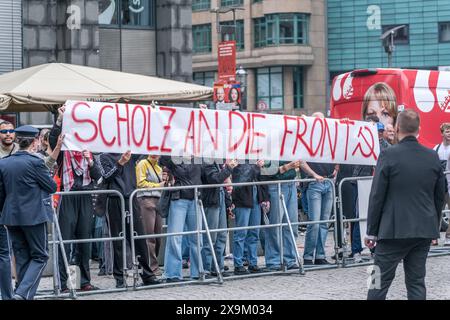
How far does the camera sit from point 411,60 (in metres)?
Answer: 68.4

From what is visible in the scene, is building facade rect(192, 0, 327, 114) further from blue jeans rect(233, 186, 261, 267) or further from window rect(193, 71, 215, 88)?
blue jeans rect(233, 186, 261, 267)

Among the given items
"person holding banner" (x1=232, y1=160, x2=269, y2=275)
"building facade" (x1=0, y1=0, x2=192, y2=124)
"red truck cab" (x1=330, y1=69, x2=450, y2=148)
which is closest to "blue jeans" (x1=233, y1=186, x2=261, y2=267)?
"person holding banner" (x1=232, y1=160, x2=269, y2=275)

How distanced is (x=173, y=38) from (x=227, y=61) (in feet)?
17.4

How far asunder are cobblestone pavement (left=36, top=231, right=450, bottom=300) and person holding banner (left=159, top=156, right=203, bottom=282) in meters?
0.28

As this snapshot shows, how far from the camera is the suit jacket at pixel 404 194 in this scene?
921 centimetres

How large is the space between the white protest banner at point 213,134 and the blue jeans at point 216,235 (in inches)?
26.7

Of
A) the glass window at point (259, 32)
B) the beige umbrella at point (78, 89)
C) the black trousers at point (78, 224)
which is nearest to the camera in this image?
the black trousers at point (78, 224)

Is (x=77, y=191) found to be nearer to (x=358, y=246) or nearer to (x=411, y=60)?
(x=358, y=246)

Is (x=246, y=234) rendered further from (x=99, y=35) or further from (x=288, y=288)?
(x=99, y=35)

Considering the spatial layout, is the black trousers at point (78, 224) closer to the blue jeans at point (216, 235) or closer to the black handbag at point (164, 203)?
the black handbag at point (164, 203)

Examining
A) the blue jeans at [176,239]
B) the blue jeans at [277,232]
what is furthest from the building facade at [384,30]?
the blue jeans at [176,239]

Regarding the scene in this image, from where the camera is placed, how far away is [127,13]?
28953 millimetres

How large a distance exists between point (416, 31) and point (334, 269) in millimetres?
55776
